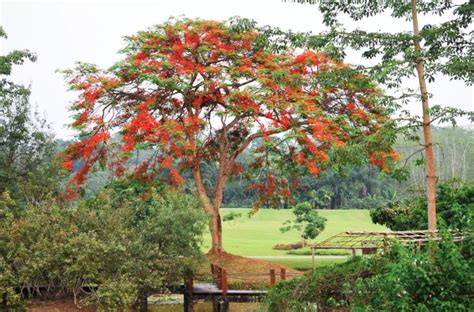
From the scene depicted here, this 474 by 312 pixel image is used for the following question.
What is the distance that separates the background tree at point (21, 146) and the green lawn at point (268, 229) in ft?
50.7

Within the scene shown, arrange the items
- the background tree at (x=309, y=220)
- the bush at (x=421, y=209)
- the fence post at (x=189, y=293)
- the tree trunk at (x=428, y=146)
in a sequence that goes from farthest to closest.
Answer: the background tree at (x=309, y=220), the bush at (x=421, y=209), the fence post at (x=189, y=293), the tree trunk at (x=428, y=146)

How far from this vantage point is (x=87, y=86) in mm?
21906

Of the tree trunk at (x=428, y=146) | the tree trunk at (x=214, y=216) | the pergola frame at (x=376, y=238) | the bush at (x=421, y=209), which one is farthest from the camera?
the tree trunk at (x=214, y=216)

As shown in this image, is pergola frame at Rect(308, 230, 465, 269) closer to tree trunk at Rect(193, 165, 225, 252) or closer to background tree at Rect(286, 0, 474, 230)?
background tree at Rect(286, 0, 474, 230)

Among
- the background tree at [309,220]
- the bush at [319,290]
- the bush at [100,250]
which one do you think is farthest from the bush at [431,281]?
the background tree at [309,220]

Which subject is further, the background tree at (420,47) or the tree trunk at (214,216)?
the tree trunk at (214,216)

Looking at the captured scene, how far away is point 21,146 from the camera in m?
21.8

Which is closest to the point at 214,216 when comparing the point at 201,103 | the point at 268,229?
the point at 201,103

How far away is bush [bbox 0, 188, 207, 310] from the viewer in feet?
50.9

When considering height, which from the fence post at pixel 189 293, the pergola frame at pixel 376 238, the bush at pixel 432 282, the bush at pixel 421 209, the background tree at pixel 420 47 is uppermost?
the background tree at pixel 420 47

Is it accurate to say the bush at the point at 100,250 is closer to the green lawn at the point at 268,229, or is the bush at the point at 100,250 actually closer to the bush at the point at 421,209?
the bush at the point at 421,209

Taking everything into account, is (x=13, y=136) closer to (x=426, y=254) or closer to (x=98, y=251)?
(x=98, y=251)

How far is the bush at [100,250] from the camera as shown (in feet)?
50.9

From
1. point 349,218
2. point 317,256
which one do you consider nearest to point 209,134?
point 317,256
